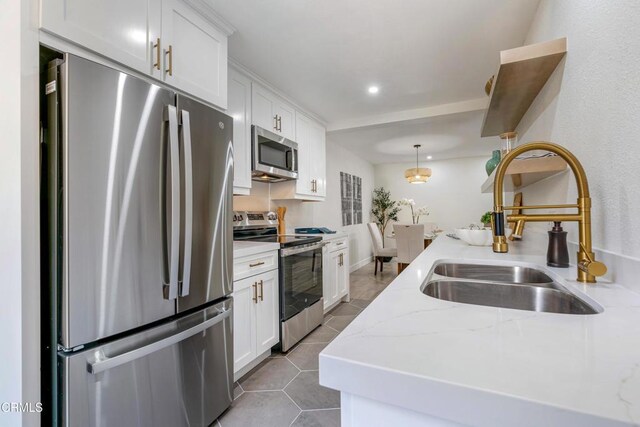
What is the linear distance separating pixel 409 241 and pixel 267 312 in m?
2.97

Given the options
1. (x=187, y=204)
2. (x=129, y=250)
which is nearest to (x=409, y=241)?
(x=187, y=204)

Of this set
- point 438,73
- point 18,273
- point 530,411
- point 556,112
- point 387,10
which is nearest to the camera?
point 530,411

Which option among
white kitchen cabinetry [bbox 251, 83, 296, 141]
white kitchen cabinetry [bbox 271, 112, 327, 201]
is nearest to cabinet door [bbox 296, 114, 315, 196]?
white kitchen cabinetry [bbox 271, 112, 327, 201]

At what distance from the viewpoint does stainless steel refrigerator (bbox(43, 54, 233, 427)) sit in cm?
99

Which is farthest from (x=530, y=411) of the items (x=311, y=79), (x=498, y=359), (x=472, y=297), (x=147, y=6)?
(x=311, y=79)

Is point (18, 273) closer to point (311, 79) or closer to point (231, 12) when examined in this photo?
point (231, 12)

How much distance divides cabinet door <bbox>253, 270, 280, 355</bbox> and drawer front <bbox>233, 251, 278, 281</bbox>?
5cm

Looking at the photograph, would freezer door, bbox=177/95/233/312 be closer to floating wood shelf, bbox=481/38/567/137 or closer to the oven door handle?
the oven door handle

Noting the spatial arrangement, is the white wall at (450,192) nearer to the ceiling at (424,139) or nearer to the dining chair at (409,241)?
the ceiling at (424,139)

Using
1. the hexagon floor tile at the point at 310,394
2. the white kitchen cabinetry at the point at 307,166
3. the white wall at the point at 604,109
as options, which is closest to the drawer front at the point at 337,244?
the white kitchen cabinetry at the point at 307,166

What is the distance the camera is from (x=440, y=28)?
193 centimetres

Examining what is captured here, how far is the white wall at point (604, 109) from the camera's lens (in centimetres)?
76

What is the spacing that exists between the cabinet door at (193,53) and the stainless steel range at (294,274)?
1222 mm

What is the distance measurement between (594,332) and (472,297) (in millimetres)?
522
